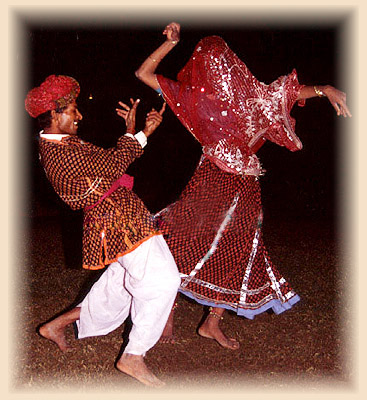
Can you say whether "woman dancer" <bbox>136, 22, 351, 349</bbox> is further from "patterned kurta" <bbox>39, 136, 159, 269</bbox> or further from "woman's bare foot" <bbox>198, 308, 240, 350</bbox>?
"patterned kurta" <bbox>39, 136, 159, 269</bbox>

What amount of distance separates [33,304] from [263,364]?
6.64 feet

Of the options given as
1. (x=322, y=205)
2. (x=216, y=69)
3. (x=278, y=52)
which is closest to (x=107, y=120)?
(x=278, y=52)

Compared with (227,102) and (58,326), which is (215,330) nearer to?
(58,326)

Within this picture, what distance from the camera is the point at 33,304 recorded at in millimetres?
4316

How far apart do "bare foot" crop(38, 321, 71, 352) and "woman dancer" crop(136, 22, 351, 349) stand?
83cm

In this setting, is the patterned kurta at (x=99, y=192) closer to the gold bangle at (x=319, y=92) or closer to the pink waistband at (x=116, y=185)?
the pink waistband at (x=116, y=185)

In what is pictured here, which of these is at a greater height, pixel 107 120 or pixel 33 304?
pixel 33 304

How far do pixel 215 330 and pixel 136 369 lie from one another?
32.0 inches

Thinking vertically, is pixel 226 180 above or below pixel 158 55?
below

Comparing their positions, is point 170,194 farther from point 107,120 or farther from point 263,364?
point 263,364

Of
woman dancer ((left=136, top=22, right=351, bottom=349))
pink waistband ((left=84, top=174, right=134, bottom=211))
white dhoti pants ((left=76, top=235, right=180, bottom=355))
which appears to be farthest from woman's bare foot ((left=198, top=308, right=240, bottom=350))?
pink waistband ((left=84, top=174, right=134, bottom=211))

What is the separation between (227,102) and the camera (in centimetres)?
329

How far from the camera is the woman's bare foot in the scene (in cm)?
353

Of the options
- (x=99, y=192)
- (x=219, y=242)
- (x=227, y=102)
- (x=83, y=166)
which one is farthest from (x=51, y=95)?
(x=219, y=242)
